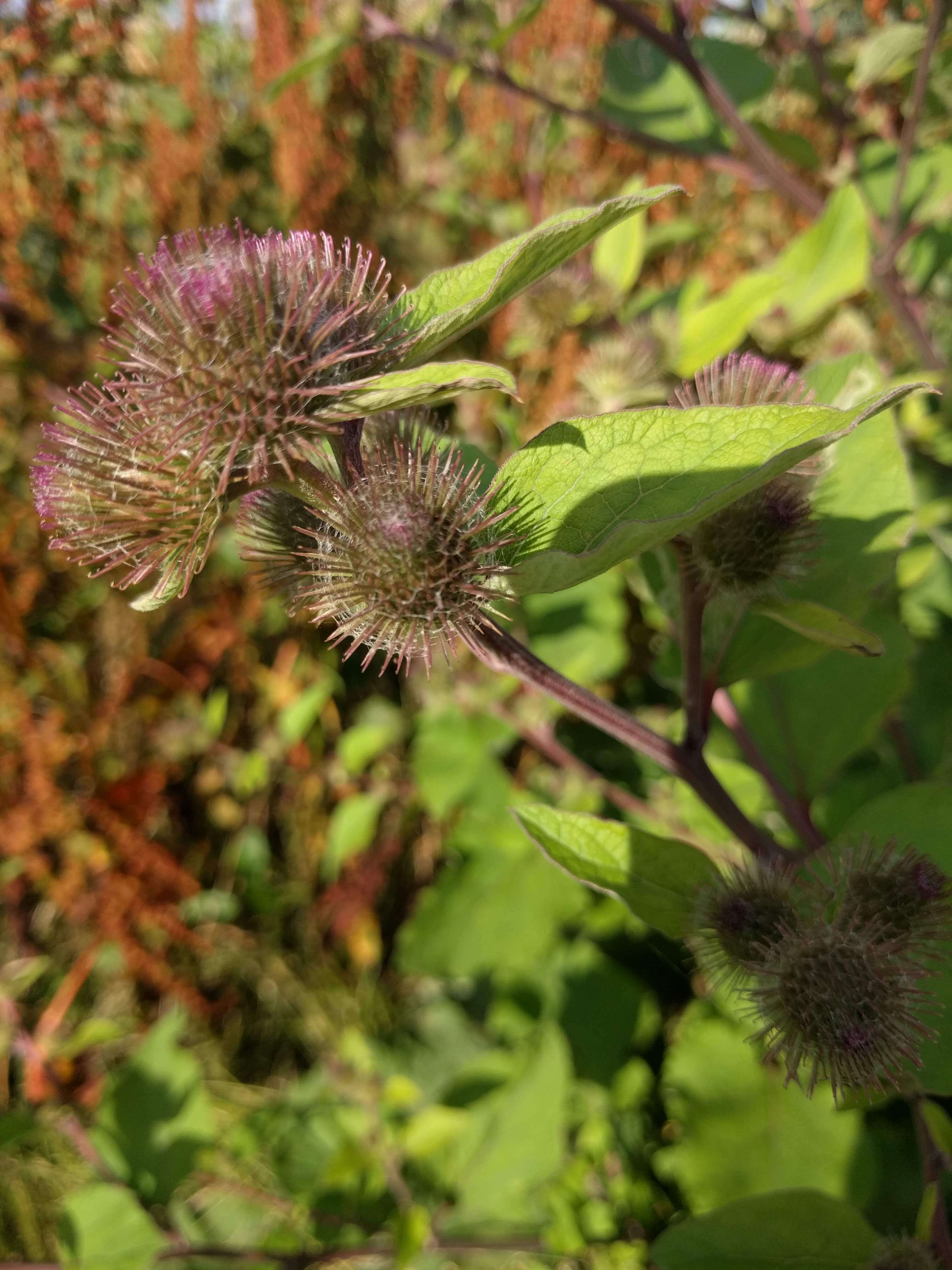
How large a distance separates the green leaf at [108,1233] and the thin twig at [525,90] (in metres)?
2.69

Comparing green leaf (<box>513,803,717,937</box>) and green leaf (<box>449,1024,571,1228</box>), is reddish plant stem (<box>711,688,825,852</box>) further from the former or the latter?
green leaf (<box>449,1024,571,1228</box>)

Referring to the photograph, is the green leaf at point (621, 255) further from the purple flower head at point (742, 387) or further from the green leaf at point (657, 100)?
the purple flower head at point (742, 387)

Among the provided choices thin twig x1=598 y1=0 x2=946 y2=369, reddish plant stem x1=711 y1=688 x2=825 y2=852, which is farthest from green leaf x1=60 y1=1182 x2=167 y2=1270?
thin twig x1=598 y1=0 x2=946 y2=369

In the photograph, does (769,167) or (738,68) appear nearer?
(769,167)

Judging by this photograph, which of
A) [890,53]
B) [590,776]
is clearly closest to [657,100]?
[890,53]

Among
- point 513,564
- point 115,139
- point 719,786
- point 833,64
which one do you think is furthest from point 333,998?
point 833,64

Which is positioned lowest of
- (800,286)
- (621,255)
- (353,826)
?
(353,826)

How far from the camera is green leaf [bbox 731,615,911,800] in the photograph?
122cm

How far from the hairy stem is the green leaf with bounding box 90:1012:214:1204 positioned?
157 centimetres

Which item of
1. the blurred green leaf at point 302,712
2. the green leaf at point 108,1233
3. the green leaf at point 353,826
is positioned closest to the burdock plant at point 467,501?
the green leaf at point 108,1233

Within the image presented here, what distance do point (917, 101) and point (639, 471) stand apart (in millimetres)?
→ 1329

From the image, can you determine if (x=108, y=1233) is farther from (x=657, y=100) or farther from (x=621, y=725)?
(x=657, y=100)

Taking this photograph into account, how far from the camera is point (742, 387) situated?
882 millimetres

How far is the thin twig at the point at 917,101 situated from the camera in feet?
4.38
